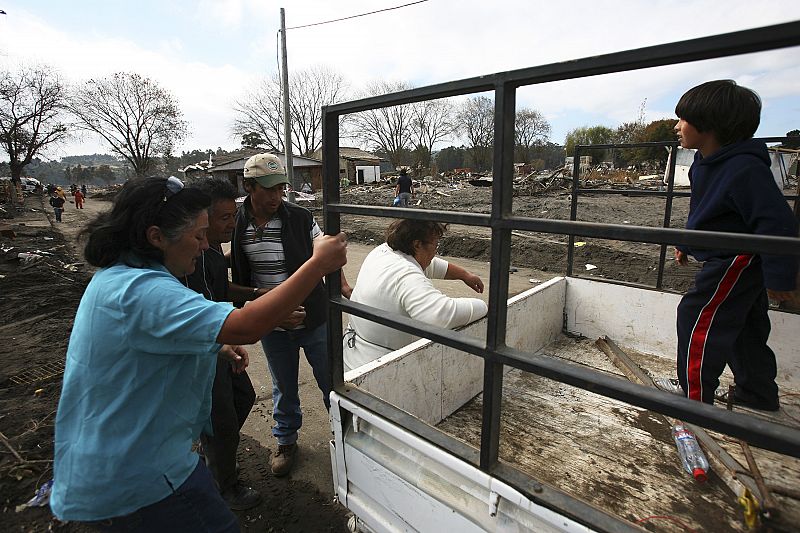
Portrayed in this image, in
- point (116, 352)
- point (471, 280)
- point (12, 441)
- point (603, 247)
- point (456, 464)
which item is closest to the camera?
point (116, 352)

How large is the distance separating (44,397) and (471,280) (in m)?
3.66

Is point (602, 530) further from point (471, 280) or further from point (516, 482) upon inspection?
point (471, 280)

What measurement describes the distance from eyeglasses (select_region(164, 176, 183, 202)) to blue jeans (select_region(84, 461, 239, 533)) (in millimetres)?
861

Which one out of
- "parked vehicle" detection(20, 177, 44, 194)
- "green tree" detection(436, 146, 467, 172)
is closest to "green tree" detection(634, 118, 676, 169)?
"green tree" detection(436, 146, 467, 172)

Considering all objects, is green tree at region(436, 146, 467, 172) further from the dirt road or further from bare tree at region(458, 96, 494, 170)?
the dirt road

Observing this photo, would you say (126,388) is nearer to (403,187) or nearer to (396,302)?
(396,302)

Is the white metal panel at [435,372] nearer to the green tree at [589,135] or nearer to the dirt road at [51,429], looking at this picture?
the dirt road at [51,429]

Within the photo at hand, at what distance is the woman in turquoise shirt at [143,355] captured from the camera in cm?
119

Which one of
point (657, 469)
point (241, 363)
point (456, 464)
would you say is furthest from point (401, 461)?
point (657, 469)

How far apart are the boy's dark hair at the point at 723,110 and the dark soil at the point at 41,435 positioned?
2.51 metres

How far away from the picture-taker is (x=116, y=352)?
3.99 feet

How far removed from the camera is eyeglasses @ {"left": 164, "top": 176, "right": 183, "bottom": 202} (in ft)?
4.35

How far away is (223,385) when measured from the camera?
7.30 feet

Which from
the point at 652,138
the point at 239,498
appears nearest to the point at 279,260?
the point at 239,498
